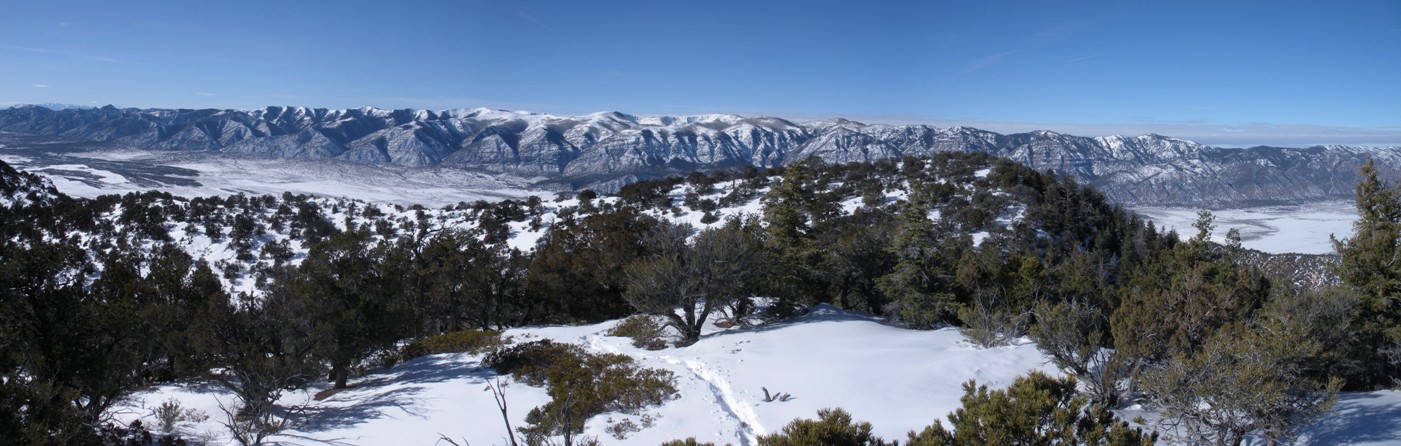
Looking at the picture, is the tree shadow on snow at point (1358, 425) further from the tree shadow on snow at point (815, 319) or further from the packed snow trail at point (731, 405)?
the tree shadow on snow at point (815, 319)

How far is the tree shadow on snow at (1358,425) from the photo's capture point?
8766 mm

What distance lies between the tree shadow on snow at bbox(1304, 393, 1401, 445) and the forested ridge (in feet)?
2.06

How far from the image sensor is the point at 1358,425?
30.5ft

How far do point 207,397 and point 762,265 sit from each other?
568 inches

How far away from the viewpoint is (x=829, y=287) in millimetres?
23250

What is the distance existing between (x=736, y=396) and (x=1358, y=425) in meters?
9.63

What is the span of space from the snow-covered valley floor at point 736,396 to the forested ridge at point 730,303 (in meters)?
0.69

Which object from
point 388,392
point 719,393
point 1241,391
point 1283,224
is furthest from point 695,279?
point 1283,224

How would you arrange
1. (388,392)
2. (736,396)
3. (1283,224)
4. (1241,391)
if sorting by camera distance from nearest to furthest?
(1241,391)
(736,396)
(388,392)
(1283,224)

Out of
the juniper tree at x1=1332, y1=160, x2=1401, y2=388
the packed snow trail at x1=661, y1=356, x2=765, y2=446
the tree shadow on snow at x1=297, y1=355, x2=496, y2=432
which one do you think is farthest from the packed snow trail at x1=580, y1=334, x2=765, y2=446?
the juniper tree at x1=1332, y1=160, x2=1401, y2=388

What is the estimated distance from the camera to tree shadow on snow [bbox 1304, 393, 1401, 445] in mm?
8766

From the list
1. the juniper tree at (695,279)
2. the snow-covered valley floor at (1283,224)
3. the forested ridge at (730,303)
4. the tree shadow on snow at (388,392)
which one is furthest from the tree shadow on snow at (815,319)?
the snow-covered valley floor at (1283,224)

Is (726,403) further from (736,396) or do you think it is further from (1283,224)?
(1283,224)

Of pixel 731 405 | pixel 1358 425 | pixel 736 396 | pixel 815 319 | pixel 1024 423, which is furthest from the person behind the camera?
pixel 815 319
